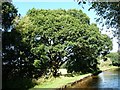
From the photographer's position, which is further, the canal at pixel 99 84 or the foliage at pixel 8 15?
the canal at pixel 99 84

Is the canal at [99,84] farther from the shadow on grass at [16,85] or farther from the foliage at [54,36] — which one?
the foliage at [54,36]

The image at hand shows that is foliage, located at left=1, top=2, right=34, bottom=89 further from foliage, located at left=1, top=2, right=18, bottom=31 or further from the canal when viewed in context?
the canal

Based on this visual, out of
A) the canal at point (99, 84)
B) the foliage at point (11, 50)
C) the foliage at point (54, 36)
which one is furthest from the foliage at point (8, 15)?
the foliage at point (54, 36)

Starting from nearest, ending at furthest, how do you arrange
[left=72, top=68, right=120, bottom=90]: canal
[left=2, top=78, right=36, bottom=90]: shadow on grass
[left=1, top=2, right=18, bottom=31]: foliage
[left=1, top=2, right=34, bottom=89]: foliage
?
[left=2, top=78, right=36, bottom=90]: shadow on grass < [left=1, top=2, right=18, bottom=31]: foliage < [left=1, top=2, right=34, bottom=89]: foliage < [left=72, top=68, right=120, bottom=90]: canal

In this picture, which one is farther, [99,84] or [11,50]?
[99,84]

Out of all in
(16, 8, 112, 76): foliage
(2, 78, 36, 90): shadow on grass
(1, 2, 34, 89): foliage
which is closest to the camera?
(2, 78, 36, 90): shadow on grass

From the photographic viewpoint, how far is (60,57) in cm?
5666

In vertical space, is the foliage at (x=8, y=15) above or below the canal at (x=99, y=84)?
above

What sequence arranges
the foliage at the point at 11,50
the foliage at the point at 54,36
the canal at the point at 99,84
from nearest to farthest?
1. the foliage at the point at 11,50
2. the canal at the point at 99,84
3. the foliage at the point at 54,36

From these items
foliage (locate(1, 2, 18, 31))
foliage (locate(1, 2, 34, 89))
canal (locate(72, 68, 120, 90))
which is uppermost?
foliage (locate(1, 2, 18, 31))

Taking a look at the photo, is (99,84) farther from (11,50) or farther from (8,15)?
(8,15)

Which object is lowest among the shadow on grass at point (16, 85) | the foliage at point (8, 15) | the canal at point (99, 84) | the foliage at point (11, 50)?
the canal at point (99, 84)

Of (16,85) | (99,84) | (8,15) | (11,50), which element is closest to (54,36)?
(99,84)

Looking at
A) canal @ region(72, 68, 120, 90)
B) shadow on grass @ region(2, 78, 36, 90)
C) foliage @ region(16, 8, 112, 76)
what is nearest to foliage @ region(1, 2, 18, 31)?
shadow on grass @ region(2, 78, 36, 90)
